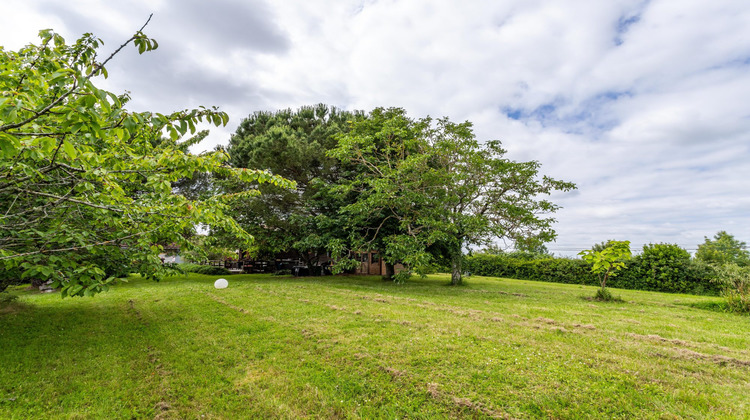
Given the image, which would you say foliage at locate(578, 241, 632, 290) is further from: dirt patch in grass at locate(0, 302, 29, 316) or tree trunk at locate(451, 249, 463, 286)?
dirt patch in grass at locate(0, 302, 29, 316)

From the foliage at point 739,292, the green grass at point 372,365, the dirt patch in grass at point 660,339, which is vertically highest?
the foliage at point 739,292

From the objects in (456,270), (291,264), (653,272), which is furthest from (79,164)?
(291,264)

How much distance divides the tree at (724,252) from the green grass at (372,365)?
11.9 metres

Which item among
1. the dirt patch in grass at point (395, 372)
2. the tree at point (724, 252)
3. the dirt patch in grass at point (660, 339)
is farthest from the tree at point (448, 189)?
the tree at point (724, 252)

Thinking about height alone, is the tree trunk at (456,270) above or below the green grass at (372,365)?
above

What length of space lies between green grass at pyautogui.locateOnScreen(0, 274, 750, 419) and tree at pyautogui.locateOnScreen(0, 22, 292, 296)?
52.7 inches

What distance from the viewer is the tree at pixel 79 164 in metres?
1.63

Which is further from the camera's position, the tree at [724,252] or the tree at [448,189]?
the tree at [724,252]

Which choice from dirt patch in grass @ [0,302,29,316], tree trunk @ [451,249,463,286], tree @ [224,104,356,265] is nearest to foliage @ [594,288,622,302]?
tree trunk @ [451,249,463,286]

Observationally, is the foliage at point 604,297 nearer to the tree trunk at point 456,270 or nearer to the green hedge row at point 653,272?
the tree trunk at point 456,270

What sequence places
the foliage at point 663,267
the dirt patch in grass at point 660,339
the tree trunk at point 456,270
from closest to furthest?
the dirt patch in grass at point 660,339 < the foliage at point 663,267 < the tree trunk at point 456,270

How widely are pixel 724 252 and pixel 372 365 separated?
27422 millimetres

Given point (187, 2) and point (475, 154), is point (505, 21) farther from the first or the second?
point (187, 2)

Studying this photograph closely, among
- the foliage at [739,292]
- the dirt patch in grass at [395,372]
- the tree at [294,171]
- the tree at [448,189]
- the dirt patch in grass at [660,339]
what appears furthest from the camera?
the tree at [294,171]
